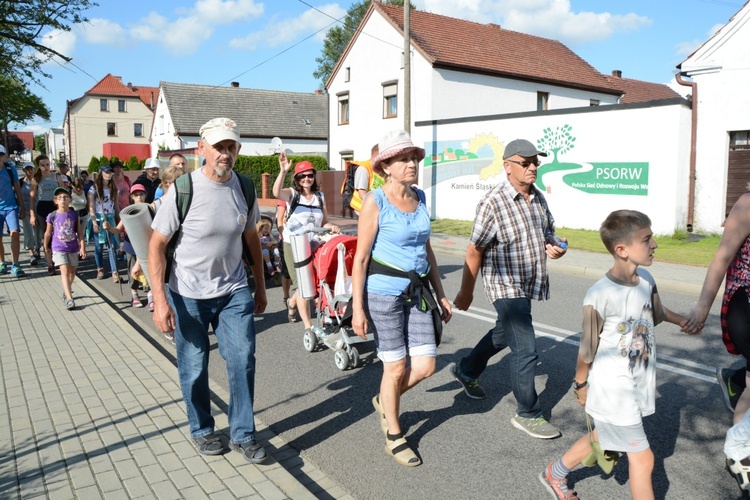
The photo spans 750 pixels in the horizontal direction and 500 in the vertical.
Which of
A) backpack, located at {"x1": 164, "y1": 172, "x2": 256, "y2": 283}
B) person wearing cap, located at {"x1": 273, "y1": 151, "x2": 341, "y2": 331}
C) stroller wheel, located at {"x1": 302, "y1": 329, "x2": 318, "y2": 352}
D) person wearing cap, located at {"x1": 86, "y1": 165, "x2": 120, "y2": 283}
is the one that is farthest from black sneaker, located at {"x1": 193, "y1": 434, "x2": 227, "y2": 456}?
person wearing cap, located at {"x1": 86, "y1": 165, "x2": 120, "y2": 283}

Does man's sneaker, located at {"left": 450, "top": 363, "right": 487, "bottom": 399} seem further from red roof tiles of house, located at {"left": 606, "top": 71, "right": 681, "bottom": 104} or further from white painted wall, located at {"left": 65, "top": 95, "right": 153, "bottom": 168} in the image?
white painted wall, located at {"left": 65, "top": 95, "right": 153, "bottom": 168}

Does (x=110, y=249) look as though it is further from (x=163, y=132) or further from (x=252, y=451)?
(x=163, y=132)

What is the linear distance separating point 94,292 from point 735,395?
27.1 ft

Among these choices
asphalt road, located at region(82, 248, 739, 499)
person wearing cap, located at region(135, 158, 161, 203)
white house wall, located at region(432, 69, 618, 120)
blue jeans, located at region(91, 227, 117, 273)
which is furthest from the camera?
white house wall, located at region(432, 69, 618, 120)

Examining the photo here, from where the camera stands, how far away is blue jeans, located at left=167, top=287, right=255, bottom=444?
3754mm

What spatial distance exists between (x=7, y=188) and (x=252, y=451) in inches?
333

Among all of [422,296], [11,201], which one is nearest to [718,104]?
[422,296]

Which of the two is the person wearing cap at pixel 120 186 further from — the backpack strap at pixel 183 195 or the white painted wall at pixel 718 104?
the white painted wall at pixel 718 104

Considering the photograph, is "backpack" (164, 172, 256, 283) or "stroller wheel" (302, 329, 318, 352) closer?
"backpack" (164, 172, 256, 283)

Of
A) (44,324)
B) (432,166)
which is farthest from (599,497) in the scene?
(432,166)

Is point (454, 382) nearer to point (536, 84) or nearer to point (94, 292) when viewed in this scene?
point (94, 292)

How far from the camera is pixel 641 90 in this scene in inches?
1649

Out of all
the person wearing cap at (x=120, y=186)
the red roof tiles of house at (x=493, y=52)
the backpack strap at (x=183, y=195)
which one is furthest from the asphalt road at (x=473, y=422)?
the red roof tiles of house at (x=493, y=52)

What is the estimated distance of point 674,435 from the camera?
412 centimetres
